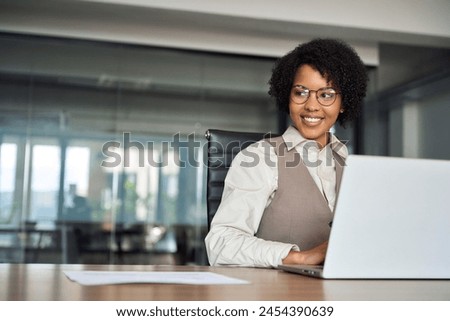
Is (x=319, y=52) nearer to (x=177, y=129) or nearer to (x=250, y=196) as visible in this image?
(x=250, y=196)

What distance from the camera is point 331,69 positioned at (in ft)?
6.88

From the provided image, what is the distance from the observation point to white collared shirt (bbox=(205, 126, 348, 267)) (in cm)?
156

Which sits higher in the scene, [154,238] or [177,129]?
[177,129]

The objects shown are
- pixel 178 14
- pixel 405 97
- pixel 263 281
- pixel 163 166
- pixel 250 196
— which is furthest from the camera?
pixel 405 97

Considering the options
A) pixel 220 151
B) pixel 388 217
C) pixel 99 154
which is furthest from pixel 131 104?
pixel 388 217

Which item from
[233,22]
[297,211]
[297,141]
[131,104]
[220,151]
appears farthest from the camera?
[131,104]

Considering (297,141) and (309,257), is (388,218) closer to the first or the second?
(309,257)

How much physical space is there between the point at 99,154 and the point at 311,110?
10.6ft

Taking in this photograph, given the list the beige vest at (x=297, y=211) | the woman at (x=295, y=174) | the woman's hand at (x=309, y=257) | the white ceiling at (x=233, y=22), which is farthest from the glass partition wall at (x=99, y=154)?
the woman's hand at (x=309, y=257)

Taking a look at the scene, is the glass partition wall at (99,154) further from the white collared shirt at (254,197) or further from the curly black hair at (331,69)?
the white collared shirt at (254,197)

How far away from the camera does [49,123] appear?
4969mm

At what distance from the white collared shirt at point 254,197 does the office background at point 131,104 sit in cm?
287
